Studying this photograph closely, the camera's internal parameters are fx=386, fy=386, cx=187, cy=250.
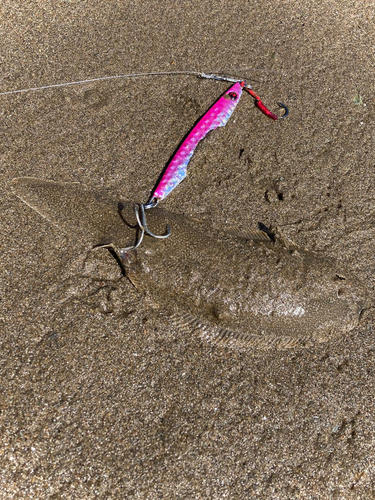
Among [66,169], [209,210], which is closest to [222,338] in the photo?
[209,210]

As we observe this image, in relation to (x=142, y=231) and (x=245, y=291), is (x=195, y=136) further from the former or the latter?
(x=245, y=291)

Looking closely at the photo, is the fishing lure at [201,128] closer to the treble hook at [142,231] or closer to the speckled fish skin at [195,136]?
the speckled fish skin at [195,136]

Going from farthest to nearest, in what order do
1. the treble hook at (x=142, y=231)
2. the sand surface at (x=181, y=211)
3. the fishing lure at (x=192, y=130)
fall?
the fishing lure at (x=192, y=130), the treble hook at (x=142, y=231), the sand surface at (x=181, y=211)

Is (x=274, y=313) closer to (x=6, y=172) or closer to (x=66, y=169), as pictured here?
(x=66, y=169)

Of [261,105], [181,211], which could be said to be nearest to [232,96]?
Result: [261,105]

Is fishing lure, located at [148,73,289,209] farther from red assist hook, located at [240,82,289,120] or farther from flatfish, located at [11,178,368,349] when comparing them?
flatfish, located at [11,178,368,349]

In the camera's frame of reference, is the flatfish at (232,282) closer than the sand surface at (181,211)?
No

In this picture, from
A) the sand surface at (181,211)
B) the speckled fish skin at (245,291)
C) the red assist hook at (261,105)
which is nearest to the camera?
the sand surface at (181,211)

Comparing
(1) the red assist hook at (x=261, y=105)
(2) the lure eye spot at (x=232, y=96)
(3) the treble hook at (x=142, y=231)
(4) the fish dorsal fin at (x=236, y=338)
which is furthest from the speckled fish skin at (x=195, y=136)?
(4) the fish dorsal fin at (x=236, y=338)

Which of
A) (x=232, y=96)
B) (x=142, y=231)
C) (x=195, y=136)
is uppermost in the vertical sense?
(x=232, y=96)
